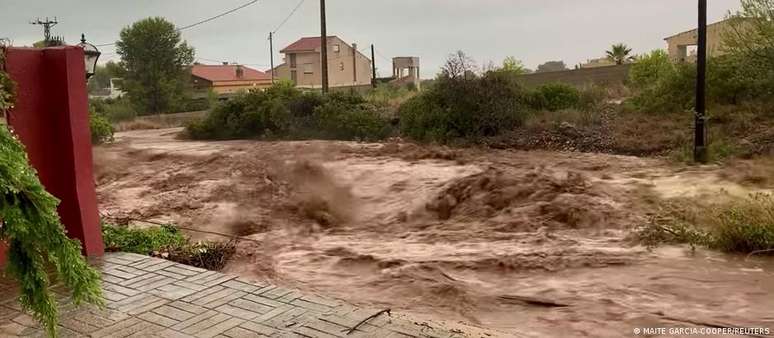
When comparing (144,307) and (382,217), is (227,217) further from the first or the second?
(144,307)

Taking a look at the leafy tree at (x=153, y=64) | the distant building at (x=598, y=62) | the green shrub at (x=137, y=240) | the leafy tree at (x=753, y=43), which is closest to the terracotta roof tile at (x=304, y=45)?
the leafy tree at (x=153, y=64)

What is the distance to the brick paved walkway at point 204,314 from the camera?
4.40 meters

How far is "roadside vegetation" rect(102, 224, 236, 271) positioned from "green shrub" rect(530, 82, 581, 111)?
52.0ft

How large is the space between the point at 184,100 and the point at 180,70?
271cm

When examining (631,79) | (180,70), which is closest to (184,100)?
(180,70)

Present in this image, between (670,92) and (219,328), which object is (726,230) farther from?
(670,92)

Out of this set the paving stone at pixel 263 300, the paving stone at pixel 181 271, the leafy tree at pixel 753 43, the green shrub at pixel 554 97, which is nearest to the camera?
the paving stone at pixel 263 300

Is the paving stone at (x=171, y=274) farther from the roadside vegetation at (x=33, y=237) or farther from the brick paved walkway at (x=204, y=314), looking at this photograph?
the roadside vegetation at (x=33, y=237)

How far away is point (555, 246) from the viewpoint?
8.25 m

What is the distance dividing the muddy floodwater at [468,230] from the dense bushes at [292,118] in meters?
4.93

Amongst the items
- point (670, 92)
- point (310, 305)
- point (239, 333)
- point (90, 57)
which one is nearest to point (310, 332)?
point (239, 333)

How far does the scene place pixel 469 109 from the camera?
19969 millimetres

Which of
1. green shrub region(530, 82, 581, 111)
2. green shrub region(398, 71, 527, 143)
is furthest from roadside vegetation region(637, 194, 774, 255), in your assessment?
green shrub region(530, 82, 581, 111)

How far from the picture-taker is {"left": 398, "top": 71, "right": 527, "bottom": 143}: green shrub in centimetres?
1961
